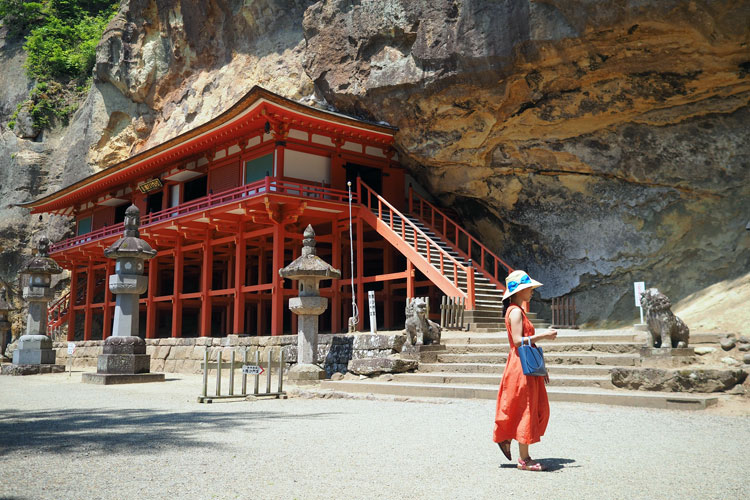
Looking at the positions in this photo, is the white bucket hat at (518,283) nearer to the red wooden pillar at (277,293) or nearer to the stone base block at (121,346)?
the stone base block at (121,346)

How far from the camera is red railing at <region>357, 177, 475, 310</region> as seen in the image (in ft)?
47.7

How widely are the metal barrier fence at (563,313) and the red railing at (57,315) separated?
69.7 ft

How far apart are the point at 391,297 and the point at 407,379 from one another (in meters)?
8.58

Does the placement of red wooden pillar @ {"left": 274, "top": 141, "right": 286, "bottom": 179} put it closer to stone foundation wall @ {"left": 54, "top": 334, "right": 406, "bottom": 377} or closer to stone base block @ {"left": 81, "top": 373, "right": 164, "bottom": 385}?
stone foundation wall @ {"left": 54, "top": 334, "right": 406, "bottom": 377}

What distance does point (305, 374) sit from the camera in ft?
39.6

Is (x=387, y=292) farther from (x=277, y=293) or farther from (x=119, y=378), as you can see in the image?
(x=119, y=378)

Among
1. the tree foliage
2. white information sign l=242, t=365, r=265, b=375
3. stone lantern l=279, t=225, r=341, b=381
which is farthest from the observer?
the tree foliage

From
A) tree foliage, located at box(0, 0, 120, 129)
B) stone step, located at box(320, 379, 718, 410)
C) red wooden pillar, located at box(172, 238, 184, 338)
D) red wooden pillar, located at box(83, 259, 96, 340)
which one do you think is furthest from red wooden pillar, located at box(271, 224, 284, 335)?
tree foliage, located at box(0, 0, 120, 129)

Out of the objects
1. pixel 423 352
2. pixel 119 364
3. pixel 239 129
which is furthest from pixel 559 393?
pixel 239 129

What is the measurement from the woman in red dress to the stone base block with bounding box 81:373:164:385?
10.5 metres

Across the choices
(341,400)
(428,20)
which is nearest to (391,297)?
(428,20)

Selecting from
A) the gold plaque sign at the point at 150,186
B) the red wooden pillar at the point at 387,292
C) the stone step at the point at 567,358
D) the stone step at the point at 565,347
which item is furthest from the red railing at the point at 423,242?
the gold plaque sign at the point at 150,186

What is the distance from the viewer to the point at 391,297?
19.2 m

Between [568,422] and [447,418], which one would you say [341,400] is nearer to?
[447,418]
